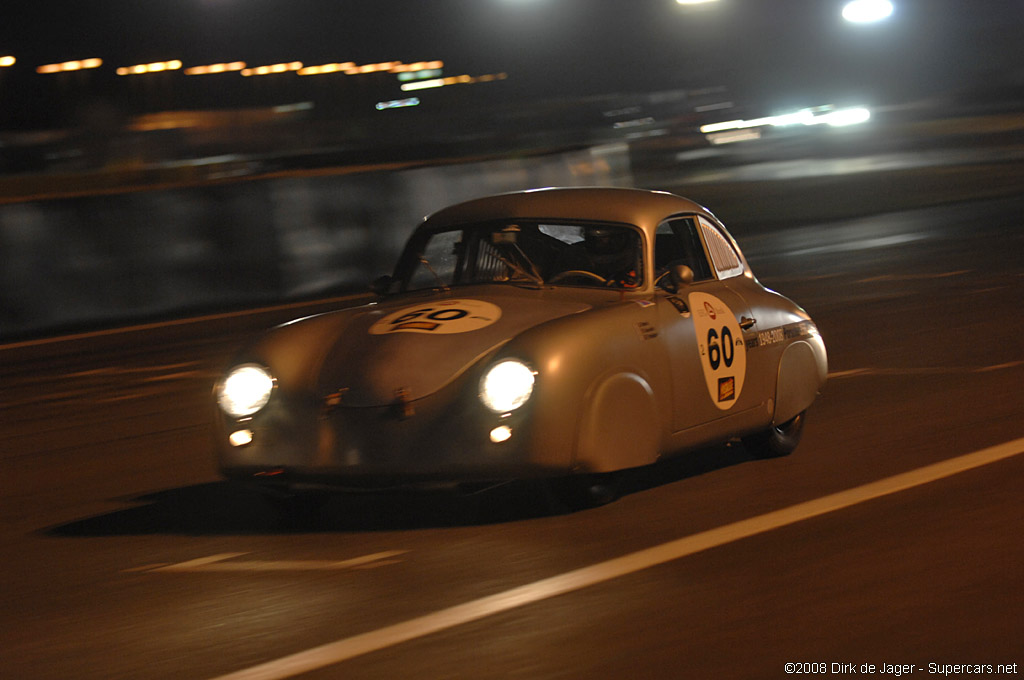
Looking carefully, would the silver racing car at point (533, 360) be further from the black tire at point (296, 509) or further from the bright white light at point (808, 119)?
the bright white light at point (808, 119)

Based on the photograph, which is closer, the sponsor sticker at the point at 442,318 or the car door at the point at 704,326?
the sponsor sticker at the point at 442,318

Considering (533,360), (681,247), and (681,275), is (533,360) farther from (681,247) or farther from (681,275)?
(681,247)

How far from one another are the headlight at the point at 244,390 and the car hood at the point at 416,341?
10.9 inches

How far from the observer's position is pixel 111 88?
159ft

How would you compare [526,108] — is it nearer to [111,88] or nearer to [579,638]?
[111,88]

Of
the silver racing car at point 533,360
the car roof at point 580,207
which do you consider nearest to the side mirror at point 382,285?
the silver racing car at point 533,360

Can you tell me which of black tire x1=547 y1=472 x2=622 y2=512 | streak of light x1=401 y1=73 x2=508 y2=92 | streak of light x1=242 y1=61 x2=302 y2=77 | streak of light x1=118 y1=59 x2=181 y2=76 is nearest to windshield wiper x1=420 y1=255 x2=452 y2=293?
black tire x1=547 y1=472 x2=622 y2=512

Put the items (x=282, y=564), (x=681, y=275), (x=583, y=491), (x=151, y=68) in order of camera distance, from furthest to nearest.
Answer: (x=151, y=68), (x=681, y=275), (x=583, y=491), (x=282, y=564)

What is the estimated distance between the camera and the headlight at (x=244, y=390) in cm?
590

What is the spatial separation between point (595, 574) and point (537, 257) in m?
2.19

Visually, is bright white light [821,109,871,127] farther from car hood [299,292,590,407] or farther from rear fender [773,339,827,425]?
car hood [299,292,590,407]

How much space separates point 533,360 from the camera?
5566 mm

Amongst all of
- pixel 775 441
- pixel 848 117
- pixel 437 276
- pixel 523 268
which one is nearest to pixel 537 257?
pixel 523 268

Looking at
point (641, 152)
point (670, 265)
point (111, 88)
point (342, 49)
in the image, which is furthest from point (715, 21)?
point (670, 265)
